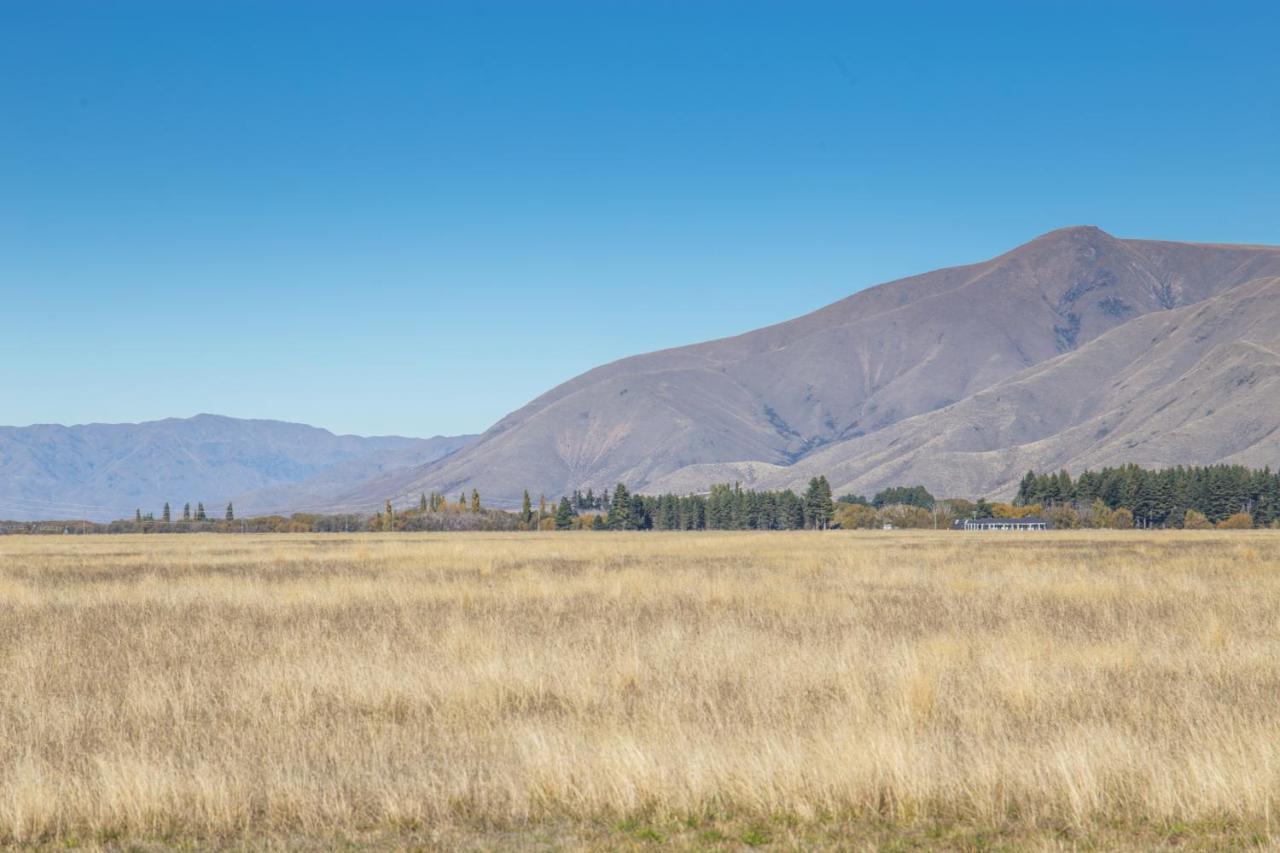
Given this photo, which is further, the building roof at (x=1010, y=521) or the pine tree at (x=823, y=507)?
the building roof at (x=1010, y=521)

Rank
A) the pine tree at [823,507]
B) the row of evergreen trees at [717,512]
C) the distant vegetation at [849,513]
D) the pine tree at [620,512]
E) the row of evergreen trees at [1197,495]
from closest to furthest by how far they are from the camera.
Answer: the row of evergreen trees at [1197,495] < the distant vegetation at [849,513] < the pine tree at [823,507] < the row of evergreen trees at [717,512] < the pine tree at [620,512]

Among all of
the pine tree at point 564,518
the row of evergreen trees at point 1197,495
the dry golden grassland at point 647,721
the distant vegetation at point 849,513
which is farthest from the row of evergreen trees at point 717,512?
the dry golden grassland at point 647,721

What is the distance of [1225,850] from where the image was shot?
9008 mm

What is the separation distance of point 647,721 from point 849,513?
159 meters

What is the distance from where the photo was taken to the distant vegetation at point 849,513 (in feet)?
464

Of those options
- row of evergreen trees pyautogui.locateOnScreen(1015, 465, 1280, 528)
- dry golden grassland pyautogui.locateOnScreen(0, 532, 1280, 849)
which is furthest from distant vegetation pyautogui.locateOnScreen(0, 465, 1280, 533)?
dry golden grassland pyautogui.locateOnScreen(0, 532, 1280, 849)

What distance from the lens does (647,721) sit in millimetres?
13625

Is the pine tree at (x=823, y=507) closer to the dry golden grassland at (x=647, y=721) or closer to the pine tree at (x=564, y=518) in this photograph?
the pine tree at (x=564, y=518)

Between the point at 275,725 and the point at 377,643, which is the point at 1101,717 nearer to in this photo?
the point at 275,725

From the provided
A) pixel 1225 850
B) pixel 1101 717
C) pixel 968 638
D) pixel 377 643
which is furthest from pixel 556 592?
pixel 1225 850

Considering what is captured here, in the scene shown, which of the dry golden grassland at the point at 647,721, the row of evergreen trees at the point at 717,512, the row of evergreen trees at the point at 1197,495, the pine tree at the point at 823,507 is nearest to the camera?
the dry golden grassland at the point at 647,721

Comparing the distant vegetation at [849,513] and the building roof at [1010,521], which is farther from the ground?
the distant vegetation at [849,513]

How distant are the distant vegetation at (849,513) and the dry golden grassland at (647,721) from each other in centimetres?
11639

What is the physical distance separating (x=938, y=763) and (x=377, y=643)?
12.2 m
